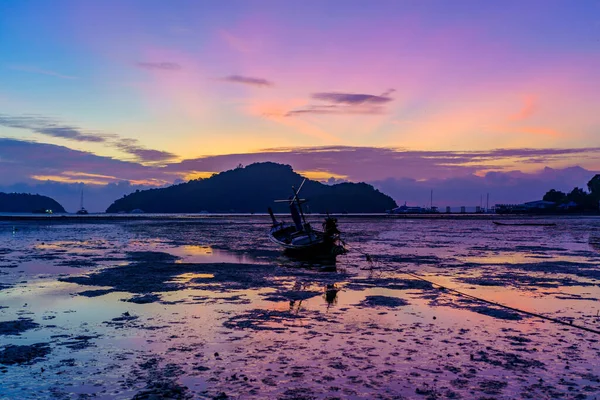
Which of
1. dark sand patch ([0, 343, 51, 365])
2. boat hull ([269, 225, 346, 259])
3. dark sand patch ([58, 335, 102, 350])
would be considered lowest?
dark sand patch ([58, 335, 102, 350])

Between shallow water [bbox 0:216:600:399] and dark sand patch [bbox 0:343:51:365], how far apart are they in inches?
8.4

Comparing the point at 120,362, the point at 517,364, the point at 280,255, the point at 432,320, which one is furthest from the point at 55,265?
the point at 517,364

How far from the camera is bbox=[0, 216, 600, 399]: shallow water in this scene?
1122 cm

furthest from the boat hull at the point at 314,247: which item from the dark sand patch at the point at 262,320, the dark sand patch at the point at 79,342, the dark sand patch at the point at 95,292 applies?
the dark sand patch at the point at 79,342

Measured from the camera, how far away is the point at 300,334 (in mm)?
15727

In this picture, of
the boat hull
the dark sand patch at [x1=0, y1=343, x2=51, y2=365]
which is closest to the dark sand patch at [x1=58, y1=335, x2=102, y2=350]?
the dark sand patch at [x1=0, y1=343, x2=51, y2=365]

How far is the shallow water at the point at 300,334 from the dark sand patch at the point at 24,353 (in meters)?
0.21

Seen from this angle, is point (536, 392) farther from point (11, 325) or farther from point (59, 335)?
point (11, 325)

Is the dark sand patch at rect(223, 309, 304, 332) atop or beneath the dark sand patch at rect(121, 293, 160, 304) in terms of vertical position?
atop

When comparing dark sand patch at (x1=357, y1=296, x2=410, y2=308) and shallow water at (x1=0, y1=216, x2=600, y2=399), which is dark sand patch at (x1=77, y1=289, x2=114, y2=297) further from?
dark sand patch at (x1=357, y1=296, x2=410, y2=308)

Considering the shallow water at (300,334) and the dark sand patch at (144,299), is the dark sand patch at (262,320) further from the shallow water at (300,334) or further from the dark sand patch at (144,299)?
the dark sand patch at (144,299)

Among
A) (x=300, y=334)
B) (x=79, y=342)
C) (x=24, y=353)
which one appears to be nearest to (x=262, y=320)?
(x=300, y=334)

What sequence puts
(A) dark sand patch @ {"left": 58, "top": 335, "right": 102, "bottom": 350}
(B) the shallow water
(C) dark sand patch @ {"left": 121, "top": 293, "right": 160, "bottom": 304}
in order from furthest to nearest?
(C) dark sand patch @ {"left": 121, "top": 293, "right": 160, "bottom": 304}, (A) dark sand patch @ {"left": 58, "top": 335, "right": 102, "bottom": 350}, (B) the shallow water

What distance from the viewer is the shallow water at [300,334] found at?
11.2 meters
